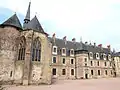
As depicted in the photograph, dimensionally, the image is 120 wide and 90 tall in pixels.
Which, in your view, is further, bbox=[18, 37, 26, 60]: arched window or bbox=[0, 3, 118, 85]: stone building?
bbox=[18, 37, 26, 60]: arched window

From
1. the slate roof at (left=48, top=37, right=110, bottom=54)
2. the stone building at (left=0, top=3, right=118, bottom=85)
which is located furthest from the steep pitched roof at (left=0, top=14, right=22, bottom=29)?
the slate roof at (left=48, top=37, right=110, bottom=54)

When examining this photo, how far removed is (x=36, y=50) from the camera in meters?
20.5

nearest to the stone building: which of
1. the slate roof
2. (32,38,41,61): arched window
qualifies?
(32,38,41,61): arched window

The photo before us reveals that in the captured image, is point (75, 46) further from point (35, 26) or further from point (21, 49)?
point (21, 49)

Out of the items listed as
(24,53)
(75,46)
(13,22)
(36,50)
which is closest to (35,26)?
(13,22)

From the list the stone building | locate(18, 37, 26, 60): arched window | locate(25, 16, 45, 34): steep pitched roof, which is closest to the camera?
the stone building

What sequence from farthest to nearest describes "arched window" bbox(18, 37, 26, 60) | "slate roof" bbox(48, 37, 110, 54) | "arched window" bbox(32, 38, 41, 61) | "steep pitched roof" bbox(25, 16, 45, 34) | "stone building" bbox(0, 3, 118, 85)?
"slate roof" bbox(48, 37, 110, 54)
"steep pitched roof" bbox(25, 16, 45, 34)
"arched window" bbox(32, 38, 41, 61)
"arched window" bbox(18, 37, 26, 60)
"stone building" bbox(0, 3, 118, 85)

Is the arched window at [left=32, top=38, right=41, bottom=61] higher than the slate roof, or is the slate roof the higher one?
the slate roof

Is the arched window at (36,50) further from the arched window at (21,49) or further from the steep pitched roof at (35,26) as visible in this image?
the steep pitched roof at (35,26)

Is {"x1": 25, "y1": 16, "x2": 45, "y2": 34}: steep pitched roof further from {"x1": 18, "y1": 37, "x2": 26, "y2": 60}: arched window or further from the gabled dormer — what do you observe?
{"x1": 18, "y1": 37, "x2": 26, "y2": 60}: arched window

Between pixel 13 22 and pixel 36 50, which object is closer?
pixel 36 50

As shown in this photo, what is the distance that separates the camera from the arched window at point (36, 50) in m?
20.0

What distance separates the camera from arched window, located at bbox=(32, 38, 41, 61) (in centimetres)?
2003

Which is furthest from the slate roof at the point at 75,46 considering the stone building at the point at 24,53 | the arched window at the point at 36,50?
the arched window at the point at 36,50
